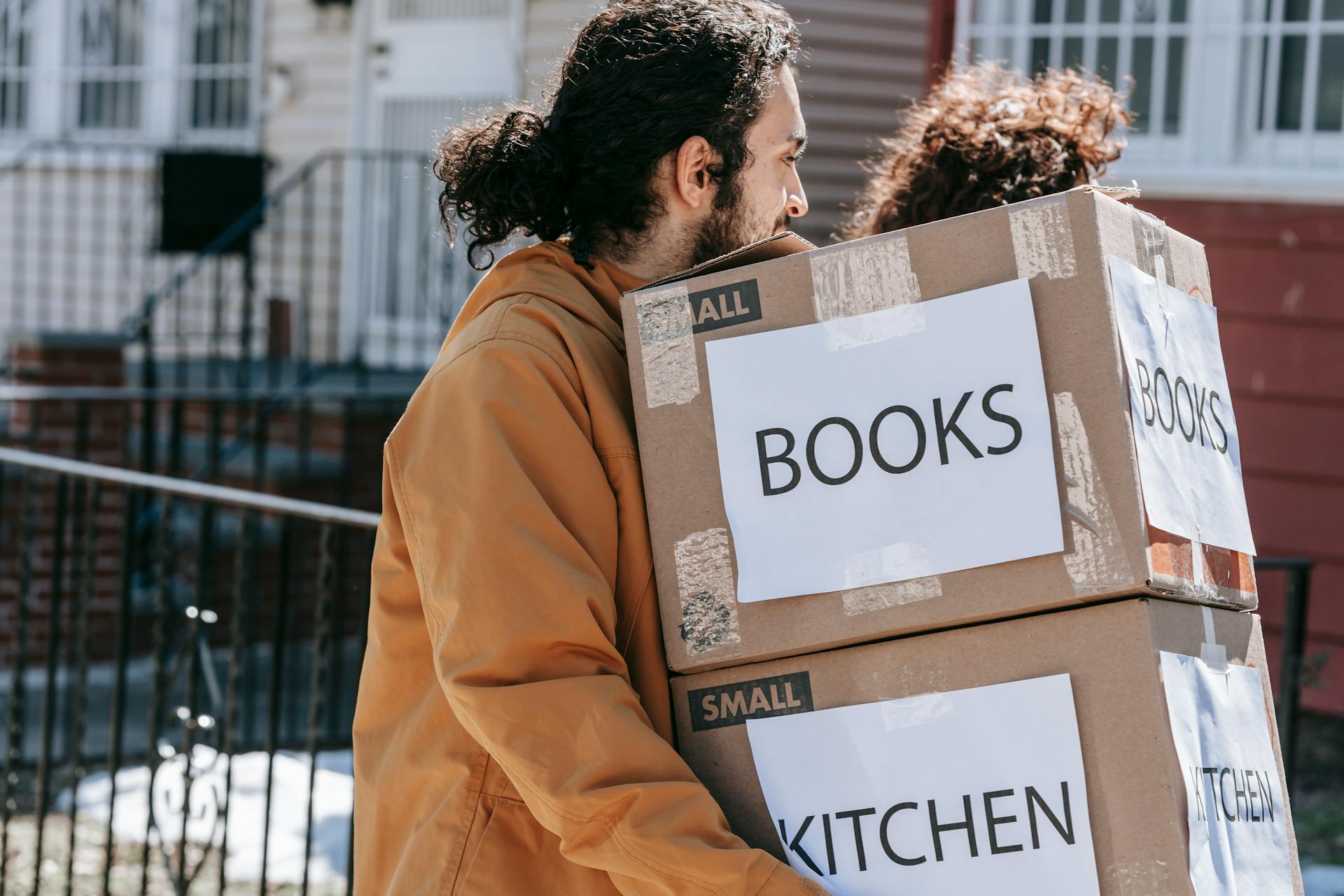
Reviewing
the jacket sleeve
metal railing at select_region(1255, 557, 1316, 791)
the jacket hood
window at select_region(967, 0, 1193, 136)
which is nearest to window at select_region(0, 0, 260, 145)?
window at select_region(967, 0, 1193, 136)

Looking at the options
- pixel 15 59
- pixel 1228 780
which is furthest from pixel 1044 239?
pixel 15 59

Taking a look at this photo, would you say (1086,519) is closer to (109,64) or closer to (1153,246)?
(1153,246)

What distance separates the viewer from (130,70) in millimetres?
10383

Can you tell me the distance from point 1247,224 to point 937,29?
1.43 m

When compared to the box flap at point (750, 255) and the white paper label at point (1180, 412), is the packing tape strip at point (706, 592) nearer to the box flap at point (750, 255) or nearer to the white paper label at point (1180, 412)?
the box flap at point (750, 255)

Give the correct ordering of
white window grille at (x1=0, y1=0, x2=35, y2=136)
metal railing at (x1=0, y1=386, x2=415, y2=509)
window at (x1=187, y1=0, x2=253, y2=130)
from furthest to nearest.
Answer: white window grille at (x1=0, y1=0, x2=35, y2=136)
window at (x1=187, y1=0, x2=253, y2=130)
metal railing at (x1=0, y1=386, x2=415, y2=509)

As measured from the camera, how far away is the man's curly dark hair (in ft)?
5.66

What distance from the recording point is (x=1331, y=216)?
5371 millimetres

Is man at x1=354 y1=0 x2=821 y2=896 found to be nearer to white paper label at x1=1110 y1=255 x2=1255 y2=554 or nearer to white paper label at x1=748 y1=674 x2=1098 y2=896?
white paper label at x1=748 y1=674 x2=1098 y2=896

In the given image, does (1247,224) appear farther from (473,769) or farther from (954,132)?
(473,769)

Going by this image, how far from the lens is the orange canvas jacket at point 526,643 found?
153cm

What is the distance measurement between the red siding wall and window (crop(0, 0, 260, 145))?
6437 millimetres

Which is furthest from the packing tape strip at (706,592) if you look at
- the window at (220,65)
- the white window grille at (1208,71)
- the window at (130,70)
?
the window at (220,65)

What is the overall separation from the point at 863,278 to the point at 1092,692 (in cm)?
50
